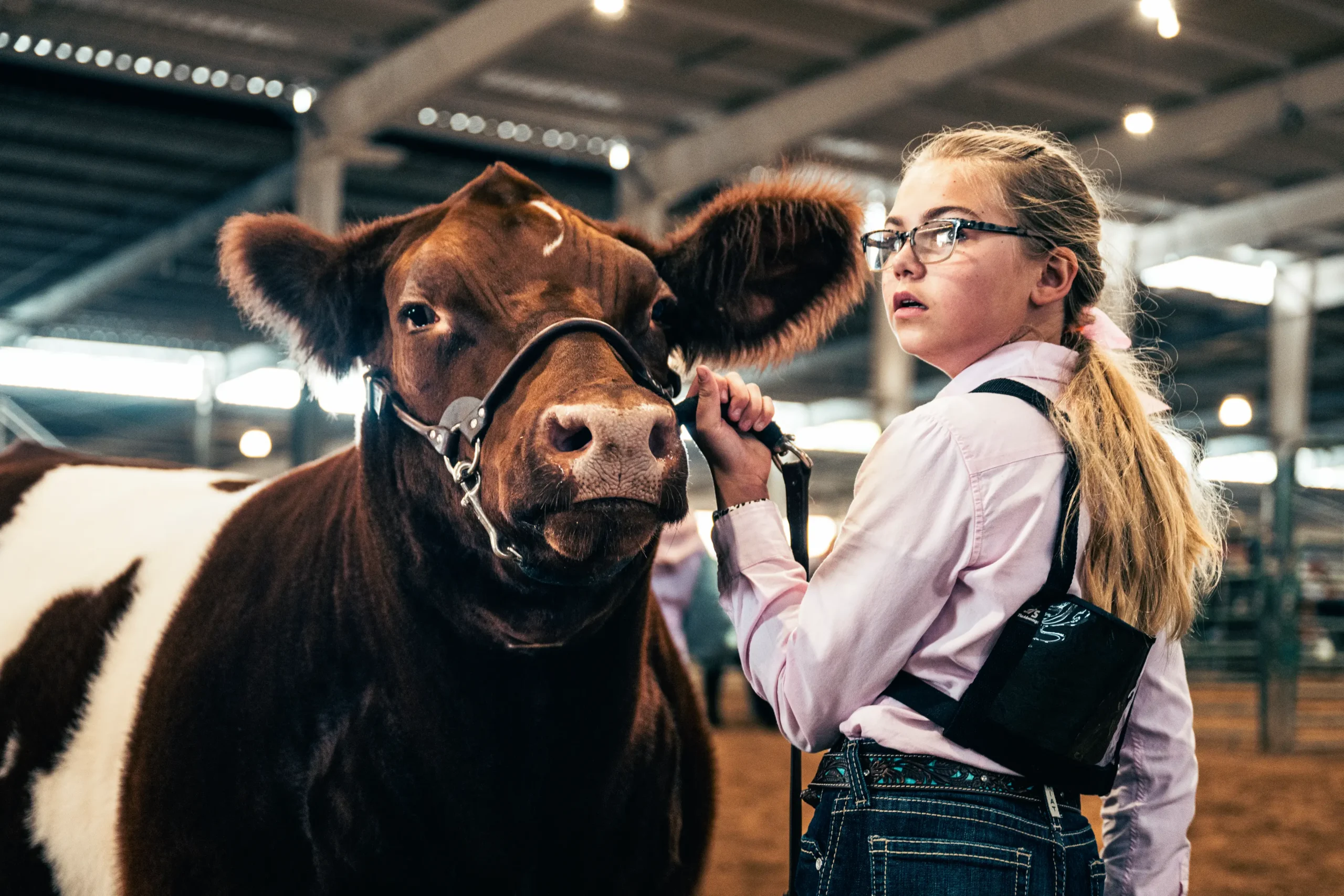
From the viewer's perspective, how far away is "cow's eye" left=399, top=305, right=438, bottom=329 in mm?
1891

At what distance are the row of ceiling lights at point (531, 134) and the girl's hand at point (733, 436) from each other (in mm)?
9749

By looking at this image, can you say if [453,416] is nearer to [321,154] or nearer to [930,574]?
[930,574]

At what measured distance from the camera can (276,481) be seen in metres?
2.61

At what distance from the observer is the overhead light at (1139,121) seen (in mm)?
10492

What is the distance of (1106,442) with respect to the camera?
1.49 m

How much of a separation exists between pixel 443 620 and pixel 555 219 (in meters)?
0.61

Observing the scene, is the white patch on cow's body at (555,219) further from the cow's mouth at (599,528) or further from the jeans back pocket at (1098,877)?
the jeans back pocket at (1098,877)

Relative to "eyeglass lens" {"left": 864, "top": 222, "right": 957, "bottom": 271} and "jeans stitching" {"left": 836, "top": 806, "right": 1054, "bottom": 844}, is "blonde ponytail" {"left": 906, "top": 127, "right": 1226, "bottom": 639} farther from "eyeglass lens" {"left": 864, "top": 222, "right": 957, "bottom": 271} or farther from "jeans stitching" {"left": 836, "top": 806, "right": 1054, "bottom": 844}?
"jeans stitching" {"left": 836, "top": 806, "right": 1054, "bottom": 844}

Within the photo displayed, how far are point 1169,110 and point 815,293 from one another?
10.4 metres

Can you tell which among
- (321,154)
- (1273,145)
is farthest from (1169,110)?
(321,154)

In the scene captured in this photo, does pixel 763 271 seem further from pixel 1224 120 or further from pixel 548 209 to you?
pixel 1224 120

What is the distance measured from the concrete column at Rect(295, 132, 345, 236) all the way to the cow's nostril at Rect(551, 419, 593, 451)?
959cm

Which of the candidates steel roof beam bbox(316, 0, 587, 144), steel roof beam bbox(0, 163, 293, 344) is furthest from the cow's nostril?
steel roof beam bbox(0, 163, 293, 344)

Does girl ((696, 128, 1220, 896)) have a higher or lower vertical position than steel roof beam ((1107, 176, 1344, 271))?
lower
